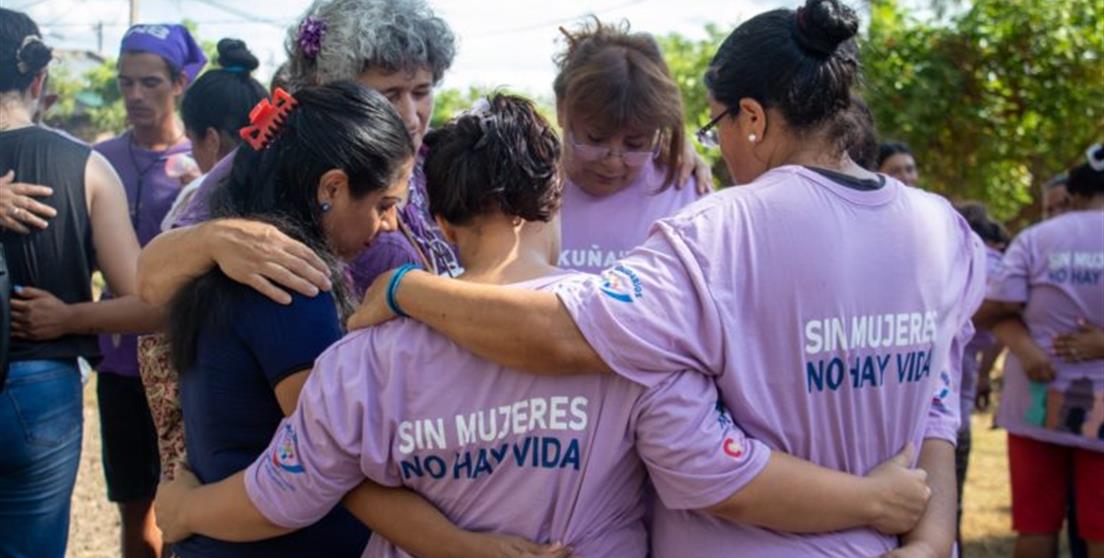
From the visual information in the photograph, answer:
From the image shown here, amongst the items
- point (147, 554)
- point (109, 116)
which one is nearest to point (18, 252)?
point (147, 554)

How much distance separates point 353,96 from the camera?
7.54 ft

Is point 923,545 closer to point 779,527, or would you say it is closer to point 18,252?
point 779,527

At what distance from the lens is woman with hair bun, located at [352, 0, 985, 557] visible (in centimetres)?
192

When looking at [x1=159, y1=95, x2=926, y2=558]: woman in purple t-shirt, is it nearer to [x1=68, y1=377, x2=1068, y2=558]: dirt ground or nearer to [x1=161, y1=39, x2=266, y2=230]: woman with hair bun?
[x1=161, y1=39, x2=266, y2=230]: woman with hair bun

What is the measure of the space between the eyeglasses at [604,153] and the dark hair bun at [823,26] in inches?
55.0

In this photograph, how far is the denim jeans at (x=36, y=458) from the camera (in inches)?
131

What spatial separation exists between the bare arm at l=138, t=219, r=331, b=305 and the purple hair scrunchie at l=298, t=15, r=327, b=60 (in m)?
0.69

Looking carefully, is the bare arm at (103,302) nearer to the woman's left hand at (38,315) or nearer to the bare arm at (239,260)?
the woman's left hand at (38,315)

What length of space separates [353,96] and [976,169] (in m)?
9.91

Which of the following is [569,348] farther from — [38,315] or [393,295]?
[38,315]

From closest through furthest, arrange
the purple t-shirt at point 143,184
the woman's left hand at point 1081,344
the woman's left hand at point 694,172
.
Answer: the woman's left hand at point 694,172 < the purple t-shirt at point 143,184 < the woman's left hand at point 1081,344

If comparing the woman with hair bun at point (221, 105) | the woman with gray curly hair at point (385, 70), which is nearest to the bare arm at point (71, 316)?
the woman with hair bun at point (221, 105)

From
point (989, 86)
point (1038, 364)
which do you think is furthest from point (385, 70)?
point (989, 86)

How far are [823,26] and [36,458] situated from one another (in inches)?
98.9
